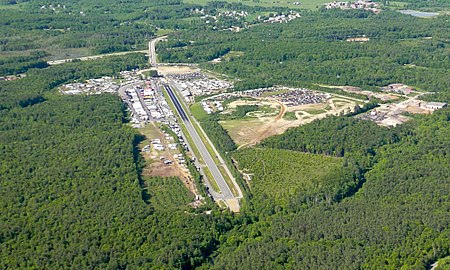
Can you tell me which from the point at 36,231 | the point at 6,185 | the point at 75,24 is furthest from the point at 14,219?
the point at 75,24

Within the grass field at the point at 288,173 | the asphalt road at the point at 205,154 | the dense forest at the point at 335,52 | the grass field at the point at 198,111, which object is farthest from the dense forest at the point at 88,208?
the dense forest at the point at 335,52

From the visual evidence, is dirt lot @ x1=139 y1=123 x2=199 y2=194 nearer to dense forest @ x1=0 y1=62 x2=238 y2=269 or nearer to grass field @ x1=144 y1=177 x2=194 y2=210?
grass field @ x1=144 y1=177 x2=194 y2=210

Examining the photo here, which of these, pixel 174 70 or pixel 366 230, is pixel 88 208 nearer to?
pixel 366 230

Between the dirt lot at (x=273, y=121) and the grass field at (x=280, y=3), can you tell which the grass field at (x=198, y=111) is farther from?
the grass field at (x=280, y=3)

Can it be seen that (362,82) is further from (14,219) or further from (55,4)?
(55,4)

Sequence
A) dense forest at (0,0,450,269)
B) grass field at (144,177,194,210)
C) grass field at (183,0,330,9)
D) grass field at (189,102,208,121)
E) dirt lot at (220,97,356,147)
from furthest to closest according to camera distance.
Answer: grass field at (183,0,330,9) → grass field at (189,102,208,121) → dirt lot at (220,97,356,147) → grass field at (144,177,194,210) → dense forest at (0,0,450,269)

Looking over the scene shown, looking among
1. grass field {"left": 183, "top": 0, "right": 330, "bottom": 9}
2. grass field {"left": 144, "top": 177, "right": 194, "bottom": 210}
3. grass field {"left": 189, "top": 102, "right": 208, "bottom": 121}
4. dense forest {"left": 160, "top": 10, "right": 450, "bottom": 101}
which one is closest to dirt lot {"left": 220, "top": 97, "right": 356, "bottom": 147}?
grass field {"left": 189, "top": 102, "right": 208, "bottom": 121}

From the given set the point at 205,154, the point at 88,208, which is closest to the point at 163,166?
the point at 205,154

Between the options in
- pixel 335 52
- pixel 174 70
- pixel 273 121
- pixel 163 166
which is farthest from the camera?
pixel 335 52
